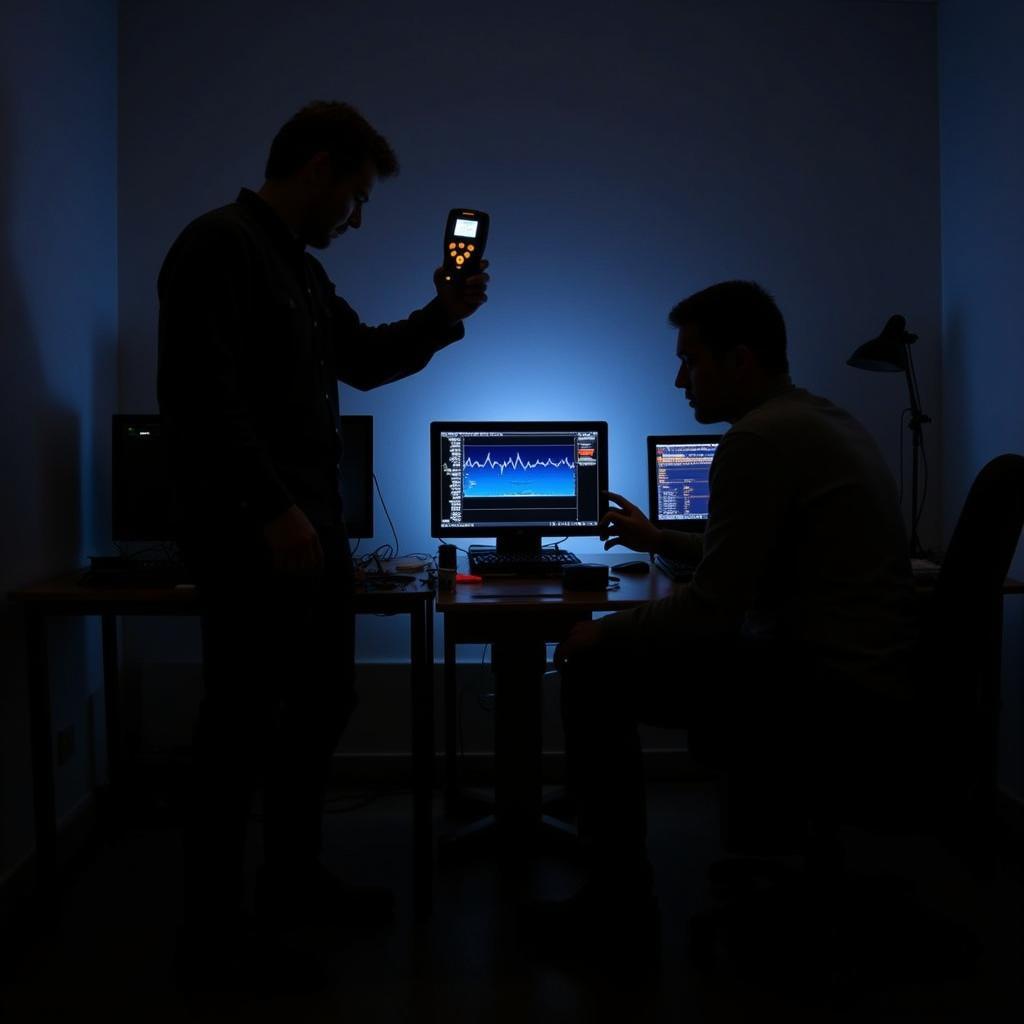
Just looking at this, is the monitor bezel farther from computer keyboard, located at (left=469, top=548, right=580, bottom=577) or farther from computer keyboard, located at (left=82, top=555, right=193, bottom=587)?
computer keyboard, located at (left=82, top=555, right=193, bottom=587)

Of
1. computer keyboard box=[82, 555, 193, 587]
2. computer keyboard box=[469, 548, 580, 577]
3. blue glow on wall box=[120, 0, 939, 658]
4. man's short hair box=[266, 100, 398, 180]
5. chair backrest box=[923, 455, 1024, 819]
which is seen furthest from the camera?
blue glow on wall box=[120, 0, 939, 658]

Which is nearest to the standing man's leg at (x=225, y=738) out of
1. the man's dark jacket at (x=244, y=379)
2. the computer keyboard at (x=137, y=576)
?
the man's dark jacket at (x=244, y=379)

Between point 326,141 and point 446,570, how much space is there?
3.40ft

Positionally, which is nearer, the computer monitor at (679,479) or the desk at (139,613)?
the desk at (139,613)

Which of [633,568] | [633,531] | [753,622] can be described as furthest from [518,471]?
[753,622]

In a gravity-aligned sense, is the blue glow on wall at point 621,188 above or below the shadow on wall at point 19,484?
above

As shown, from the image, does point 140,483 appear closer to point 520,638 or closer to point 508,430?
point 508,430

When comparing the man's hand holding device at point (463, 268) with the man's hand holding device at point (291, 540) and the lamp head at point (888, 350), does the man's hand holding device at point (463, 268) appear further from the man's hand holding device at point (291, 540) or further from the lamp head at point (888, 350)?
the lamp head at point (888, 350)

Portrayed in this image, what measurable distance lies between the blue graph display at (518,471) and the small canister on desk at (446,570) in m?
0.31

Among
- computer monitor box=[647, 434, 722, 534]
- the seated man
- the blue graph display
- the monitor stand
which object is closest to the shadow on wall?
the blue graph display

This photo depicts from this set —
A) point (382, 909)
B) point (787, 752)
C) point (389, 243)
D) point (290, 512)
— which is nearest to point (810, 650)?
point (787, 752)

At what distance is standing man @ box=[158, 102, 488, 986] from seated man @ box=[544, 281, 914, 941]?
22.3 inches

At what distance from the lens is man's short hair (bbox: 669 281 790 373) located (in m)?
1.72

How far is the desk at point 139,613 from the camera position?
80.9 inches
